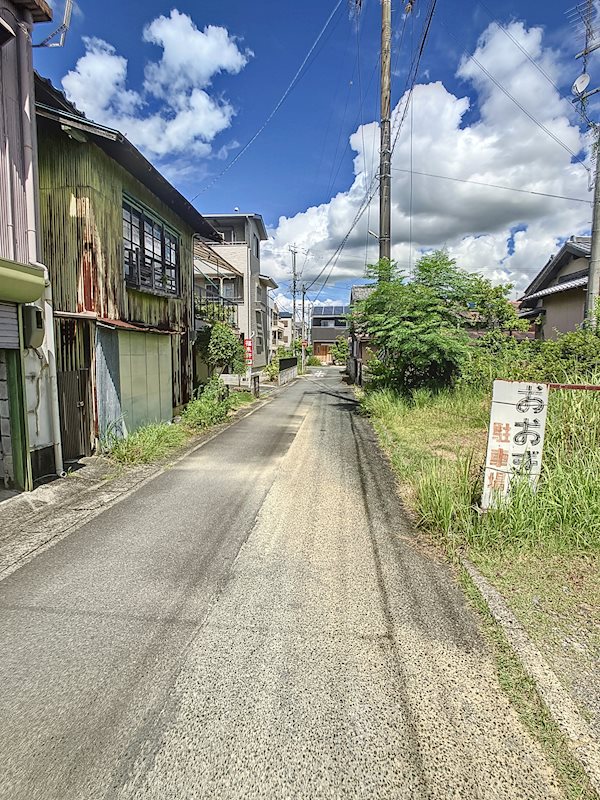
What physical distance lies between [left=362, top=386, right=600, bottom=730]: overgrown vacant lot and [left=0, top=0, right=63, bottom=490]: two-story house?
5266 millimetres

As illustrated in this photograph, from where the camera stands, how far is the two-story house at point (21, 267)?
212 inches

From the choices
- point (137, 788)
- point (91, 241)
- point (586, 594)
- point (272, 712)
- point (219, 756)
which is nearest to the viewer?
point (137, 788)

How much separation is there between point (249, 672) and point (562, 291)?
645 inches

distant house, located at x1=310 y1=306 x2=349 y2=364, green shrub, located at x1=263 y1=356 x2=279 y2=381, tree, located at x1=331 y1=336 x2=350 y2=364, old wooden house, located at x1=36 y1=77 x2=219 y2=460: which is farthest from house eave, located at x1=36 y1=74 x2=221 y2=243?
distant house, located at x1=310 y1=306 x2=349 y2=364

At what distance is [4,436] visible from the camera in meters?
5.70

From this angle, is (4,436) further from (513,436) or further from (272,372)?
(272,372)

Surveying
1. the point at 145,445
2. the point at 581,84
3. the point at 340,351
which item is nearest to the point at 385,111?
the point at 581,84

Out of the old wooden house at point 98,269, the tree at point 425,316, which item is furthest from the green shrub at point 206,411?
the tree at point 425,316

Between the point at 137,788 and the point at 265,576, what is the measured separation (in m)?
1.86

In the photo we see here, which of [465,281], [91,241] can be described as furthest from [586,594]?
[465,281]

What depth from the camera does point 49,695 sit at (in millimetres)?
2336

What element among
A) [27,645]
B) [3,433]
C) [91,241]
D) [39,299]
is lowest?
[27,645]

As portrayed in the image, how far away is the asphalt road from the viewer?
1891 millimetres

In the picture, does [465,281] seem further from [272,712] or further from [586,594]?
[272,712]
